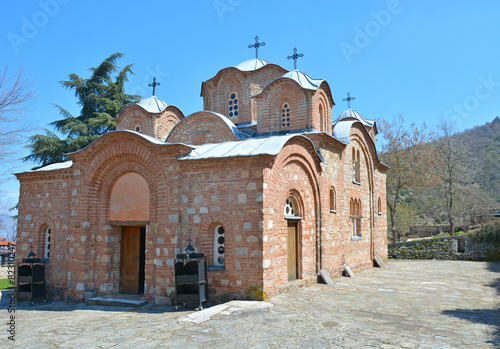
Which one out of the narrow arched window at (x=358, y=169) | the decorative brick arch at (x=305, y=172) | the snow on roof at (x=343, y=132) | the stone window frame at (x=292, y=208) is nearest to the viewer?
the decorative brick arch at (x=305, y=172)

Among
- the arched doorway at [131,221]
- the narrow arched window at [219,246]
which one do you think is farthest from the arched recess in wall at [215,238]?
the arched doorway at [131,221]

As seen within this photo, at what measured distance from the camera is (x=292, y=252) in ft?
33.6

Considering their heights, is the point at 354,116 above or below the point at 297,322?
above

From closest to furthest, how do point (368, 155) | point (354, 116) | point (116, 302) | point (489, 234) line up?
1. point (116, 302)
2. point (368, 155)
3. point (489, 234)
4. point (354, 116)

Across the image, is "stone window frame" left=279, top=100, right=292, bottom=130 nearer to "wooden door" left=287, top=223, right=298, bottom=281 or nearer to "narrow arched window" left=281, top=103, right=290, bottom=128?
"narrow arched window" left=281, top=103, right=290, bottom=128

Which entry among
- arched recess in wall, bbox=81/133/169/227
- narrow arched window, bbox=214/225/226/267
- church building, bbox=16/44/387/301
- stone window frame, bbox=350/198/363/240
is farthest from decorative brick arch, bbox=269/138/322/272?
stone window frame, bbox=350/198/363/240

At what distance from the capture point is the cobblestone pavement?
572cm

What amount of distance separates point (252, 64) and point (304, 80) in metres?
3.41

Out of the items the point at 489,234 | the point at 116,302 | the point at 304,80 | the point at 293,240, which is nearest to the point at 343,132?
the point at 304,80

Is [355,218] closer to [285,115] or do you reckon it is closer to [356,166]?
[356,166]

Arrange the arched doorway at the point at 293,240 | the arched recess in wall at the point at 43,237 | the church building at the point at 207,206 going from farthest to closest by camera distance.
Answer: the arched recess in wall at the point at 43,237, the arched doorway at the point at 293,240, the church building at the point at 207,206

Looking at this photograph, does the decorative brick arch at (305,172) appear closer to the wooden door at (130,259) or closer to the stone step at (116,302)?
the stone step at (116,302)

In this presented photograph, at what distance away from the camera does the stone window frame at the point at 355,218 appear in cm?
1429

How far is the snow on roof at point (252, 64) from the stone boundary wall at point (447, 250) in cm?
1228
